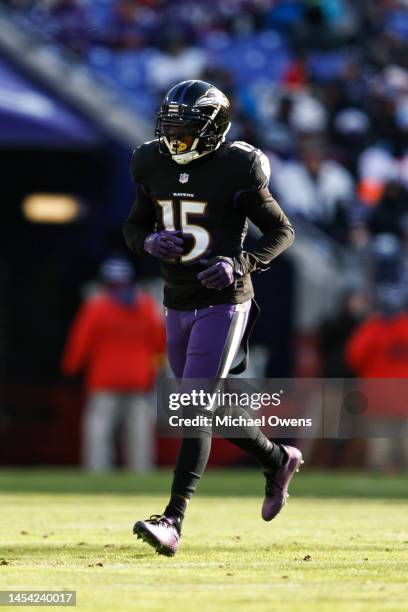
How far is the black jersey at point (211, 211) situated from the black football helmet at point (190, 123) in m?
0.06

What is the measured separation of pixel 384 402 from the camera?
10172 mm

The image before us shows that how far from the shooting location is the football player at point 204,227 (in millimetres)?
6738

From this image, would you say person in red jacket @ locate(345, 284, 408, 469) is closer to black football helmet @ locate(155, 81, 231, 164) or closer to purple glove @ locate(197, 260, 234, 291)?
black football helmet @ locate(155, 81, 231, 164)

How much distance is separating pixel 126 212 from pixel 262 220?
9347 mm

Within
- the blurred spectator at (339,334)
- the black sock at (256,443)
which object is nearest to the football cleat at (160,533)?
the black sock at (256,443)

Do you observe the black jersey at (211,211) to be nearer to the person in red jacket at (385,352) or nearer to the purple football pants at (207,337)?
the purple football pants at (207,337)

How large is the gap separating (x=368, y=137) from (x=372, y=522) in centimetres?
1052

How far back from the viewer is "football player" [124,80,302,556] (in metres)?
6.74

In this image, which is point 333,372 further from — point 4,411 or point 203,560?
point 203,560

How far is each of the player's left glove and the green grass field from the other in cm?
112

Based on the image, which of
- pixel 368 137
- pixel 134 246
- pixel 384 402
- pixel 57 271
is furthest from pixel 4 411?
pixel 134 246

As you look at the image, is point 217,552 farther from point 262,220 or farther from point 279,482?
point 262,220

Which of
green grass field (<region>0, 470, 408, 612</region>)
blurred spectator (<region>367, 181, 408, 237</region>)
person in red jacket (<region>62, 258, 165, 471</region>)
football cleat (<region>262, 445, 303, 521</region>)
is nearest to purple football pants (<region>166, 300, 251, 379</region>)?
football cleat (<region>262, 445, 303, 521</region>)

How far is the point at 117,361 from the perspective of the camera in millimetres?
14008
